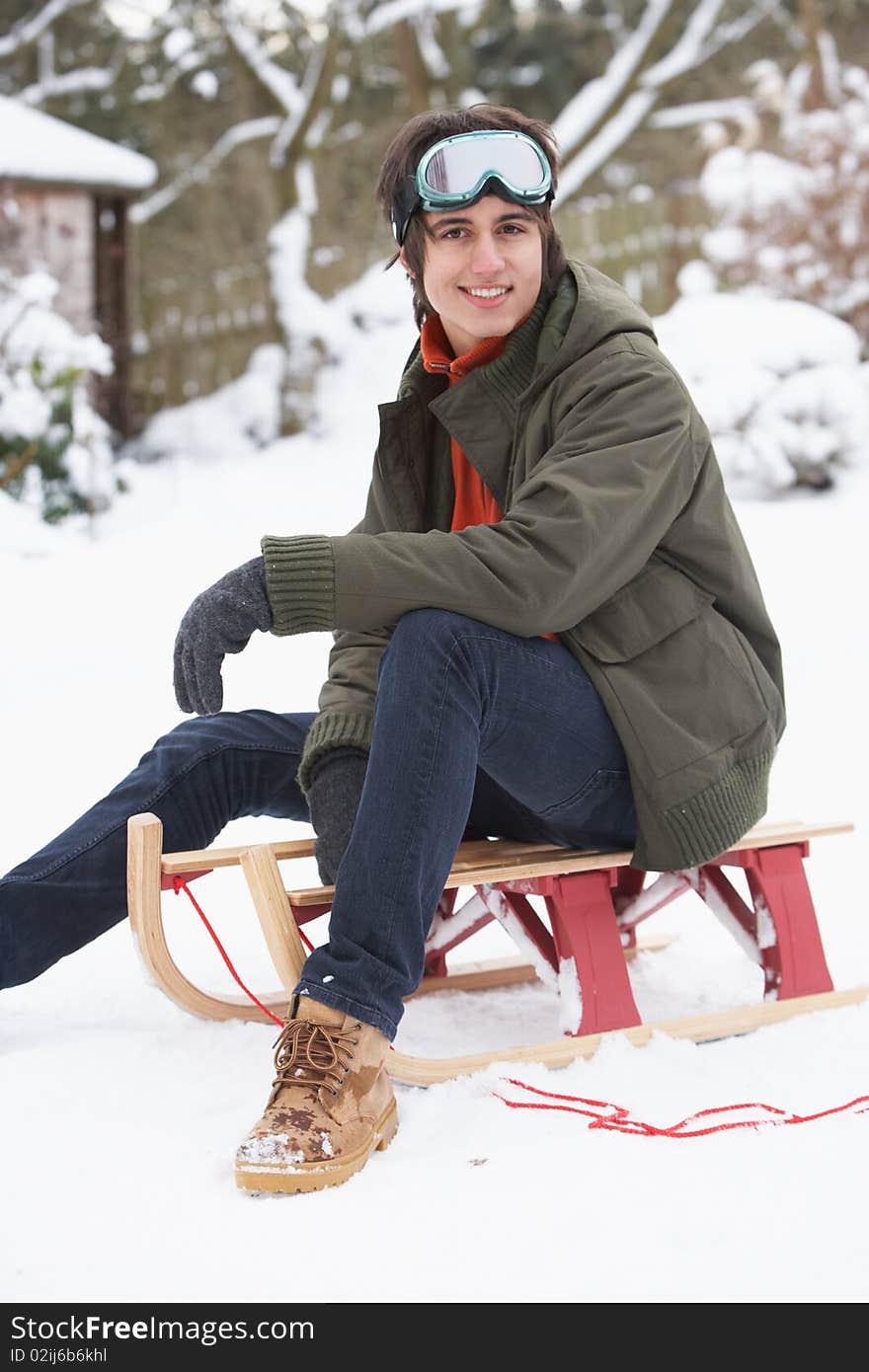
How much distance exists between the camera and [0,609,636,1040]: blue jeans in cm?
194

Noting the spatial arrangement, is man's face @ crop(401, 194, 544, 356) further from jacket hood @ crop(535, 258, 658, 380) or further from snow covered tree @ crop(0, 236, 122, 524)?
snow covered tree @ crop(0, 236, 122, 524)

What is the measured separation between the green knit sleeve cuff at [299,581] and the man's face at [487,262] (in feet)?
1.68

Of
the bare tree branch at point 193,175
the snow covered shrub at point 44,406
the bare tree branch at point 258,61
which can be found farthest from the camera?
the bare tree branch at point 193,175

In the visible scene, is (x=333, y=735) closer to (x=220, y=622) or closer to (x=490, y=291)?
(x=220, y=622)

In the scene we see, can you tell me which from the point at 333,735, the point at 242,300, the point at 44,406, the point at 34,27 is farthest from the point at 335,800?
the point at 34,27

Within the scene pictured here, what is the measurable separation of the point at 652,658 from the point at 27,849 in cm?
192

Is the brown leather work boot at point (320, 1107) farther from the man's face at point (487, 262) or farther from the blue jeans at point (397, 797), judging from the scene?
the man's face at point (487, 262)

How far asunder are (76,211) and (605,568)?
273 inches

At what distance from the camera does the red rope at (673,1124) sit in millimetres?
1964

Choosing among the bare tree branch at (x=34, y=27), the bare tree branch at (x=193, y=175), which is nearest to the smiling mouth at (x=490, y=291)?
the bare tree branch at (x=193, y=175)

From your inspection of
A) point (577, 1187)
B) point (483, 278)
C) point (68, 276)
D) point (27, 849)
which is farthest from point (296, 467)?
point (577, 1187)

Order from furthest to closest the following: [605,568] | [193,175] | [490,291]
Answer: [193,175], [490,291], [605,568]

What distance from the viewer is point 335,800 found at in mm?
2273

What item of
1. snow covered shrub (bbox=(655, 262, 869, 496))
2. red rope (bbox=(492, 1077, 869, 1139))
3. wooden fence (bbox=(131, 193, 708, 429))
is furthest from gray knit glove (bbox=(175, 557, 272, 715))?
wooden fence (bbox=(131, 193, 708, 429))
